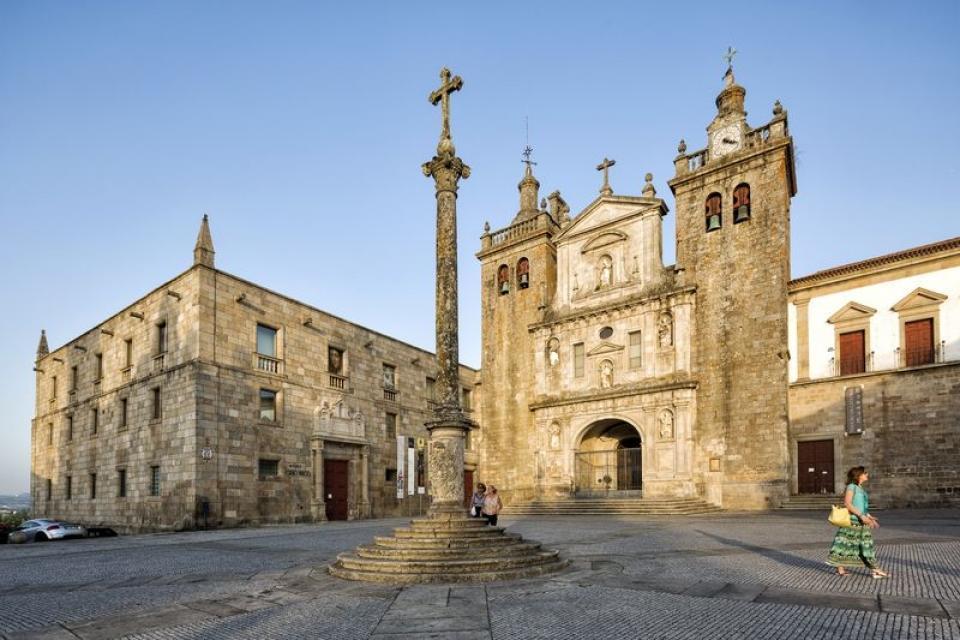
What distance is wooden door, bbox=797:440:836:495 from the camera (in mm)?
23328

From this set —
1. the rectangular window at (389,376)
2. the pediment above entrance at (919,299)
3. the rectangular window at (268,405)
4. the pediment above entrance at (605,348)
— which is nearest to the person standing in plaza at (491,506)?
the rectangular window at (268,405)

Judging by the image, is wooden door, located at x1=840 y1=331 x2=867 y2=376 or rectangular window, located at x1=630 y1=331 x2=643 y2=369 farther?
rectangular window, located at x1=630 y1=331 x2=643 y2=369

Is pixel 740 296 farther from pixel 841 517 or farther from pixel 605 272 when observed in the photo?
A: pixel 841 517

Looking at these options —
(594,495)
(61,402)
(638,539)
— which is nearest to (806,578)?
(638,539)

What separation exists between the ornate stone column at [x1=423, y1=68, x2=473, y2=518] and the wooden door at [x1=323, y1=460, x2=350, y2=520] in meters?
15.1

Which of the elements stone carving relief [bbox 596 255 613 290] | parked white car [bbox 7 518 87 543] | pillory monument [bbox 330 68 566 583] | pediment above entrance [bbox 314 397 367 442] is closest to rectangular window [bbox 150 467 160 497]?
parked white car [bbox 7 518 87 543]

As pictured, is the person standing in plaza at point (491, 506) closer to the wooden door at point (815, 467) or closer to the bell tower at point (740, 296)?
the bell tower at point (740, 296)

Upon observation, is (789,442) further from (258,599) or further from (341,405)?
(258,599)

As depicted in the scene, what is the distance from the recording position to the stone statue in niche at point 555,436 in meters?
29.6

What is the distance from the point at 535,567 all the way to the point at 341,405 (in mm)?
18170

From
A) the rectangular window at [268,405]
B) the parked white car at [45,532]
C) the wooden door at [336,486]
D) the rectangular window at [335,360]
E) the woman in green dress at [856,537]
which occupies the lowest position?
the parked white car at [45,532]

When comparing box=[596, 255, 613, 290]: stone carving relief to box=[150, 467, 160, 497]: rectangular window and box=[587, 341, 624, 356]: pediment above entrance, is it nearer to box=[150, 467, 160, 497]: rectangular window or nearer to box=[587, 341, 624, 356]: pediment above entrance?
box=[587, 341, 624, 356]: pediment above entrance

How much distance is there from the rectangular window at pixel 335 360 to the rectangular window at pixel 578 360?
1084 centimetres

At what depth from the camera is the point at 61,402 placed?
1184 inches
